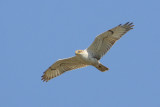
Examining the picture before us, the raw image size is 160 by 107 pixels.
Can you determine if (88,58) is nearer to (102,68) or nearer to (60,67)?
(102,68)

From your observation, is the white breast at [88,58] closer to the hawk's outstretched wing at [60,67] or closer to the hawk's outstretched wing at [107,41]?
the hawk's outstretched wing at [107,41]

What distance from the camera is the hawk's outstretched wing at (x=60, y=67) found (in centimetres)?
2025

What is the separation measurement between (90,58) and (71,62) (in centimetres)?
150

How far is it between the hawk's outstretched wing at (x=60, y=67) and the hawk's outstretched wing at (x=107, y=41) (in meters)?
1.20

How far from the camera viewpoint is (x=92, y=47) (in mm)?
19203

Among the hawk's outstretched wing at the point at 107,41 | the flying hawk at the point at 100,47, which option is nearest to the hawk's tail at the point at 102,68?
the flying hawk at the point at 100,47

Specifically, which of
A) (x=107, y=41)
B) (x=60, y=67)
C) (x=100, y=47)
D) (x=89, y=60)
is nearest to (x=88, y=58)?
(x=89, y=60)

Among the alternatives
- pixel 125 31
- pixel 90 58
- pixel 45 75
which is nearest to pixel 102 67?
pixel 90 58

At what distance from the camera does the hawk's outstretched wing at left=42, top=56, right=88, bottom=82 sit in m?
20.2

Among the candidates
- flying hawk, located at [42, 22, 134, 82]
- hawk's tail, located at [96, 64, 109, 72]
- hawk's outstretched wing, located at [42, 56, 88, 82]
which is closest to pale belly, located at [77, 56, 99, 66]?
flying hawk, located at [42, 22, 134, 82]

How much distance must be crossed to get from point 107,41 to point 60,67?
3.22m

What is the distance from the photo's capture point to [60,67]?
20781mm

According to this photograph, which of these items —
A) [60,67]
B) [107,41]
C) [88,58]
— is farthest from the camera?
[60,67]

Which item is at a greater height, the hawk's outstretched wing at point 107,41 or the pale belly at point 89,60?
the hawk's outstretched wing at point 107,41
